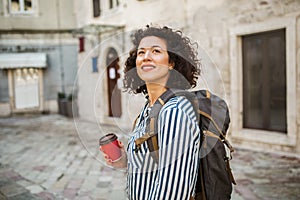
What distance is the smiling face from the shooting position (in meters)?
1.26

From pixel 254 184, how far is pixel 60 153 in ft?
12.5

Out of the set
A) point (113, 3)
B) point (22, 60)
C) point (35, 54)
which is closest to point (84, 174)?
point (113, 3)

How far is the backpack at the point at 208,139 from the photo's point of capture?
46.5 inches

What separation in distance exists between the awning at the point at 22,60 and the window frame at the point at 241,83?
966 cm

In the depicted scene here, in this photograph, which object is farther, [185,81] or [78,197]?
[78,197]

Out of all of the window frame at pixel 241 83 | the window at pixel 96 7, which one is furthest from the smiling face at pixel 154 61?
the window at pixel 96 7

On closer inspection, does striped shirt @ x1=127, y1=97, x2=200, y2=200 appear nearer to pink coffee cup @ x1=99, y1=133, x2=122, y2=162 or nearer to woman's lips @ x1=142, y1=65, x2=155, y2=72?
woman's lips @ x1=142, y1=65, x2=155, y2=72

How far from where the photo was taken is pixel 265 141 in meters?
5.55

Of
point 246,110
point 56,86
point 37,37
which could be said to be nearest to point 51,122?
point 56,86

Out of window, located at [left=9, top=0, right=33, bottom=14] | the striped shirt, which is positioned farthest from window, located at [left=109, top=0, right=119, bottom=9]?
the striped shirt

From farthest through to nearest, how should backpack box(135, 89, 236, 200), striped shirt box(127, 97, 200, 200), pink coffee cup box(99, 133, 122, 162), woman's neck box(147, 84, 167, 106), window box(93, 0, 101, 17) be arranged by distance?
window box(93, 0, 101, 17) < pink coffee cup box(99, 133, 122, 162) < woman's neck box(147, 84, 167, 106) < backpack box(135, 89, 236, 200) < striped shirt box(127, 97, 200, 200)

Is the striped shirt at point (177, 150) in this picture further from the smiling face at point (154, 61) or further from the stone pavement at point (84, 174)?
the stone pavement at point (84, 174)

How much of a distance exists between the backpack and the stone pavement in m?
1.33

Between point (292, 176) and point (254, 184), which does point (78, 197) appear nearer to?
point (254, 184)
